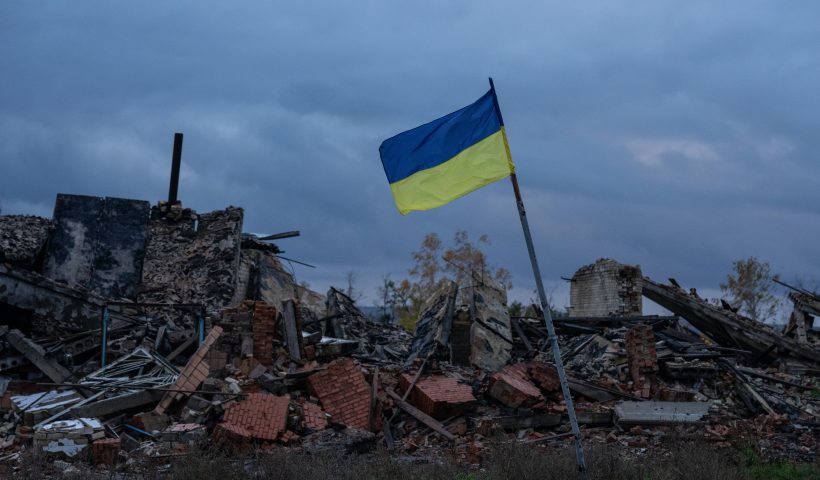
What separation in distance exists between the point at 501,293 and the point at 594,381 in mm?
3191

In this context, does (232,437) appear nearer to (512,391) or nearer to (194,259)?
(512,391)

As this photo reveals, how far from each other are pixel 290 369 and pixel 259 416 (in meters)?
2.12

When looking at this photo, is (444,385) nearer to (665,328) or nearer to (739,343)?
(665,328)

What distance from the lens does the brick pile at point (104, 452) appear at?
9.92 m

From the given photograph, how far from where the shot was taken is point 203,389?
11.8 m

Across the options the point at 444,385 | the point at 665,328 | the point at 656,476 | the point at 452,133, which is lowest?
the point at 656,476

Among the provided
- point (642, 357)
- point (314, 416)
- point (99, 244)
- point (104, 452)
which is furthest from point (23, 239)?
point (642, 357)

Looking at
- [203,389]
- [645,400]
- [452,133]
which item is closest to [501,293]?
[645,400]

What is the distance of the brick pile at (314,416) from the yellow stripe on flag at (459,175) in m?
4.26

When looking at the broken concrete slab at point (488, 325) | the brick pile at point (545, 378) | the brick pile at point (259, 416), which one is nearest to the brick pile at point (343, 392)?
the brick pile at point (259, 416)

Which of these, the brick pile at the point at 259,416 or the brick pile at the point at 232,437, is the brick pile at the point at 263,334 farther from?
the brick pile at the point at 232,437

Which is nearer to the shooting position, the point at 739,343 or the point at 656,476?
the point at 656,476

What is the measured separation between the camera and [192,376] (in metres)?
12.1

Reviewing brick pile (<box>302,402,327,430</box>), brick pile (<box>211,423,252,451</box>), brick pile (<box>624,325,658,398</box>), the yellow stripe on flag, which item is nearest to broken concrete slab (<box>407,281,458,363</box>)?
brick pile (<box>302,402,327,430</box>)
